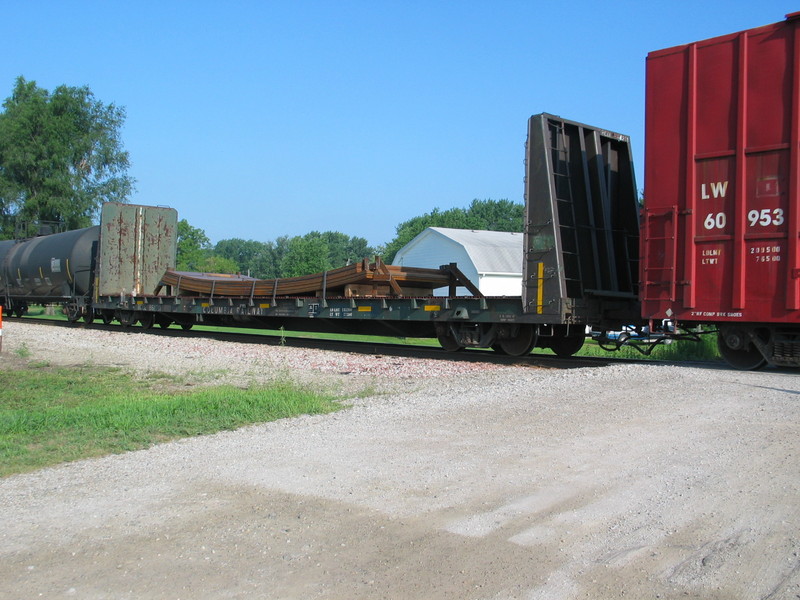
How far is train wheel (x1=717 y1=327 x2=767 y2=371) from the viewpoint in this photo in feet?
35.8

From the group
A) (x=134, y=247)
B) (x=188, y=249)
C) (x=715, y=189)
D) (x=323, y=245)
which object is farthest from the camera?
(x=323, y=245)

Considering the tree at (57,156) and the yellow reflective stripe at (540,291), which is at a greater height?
the tree at (57,156)

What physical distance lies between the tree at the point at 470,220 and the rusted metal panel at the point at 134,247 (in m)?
77.3

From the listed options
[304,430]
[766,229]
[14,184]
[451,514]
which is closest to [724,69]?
[766,229]

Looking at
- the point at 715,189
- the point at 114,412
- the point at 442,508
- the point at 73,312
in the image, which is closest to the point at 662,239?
the point at 715,189

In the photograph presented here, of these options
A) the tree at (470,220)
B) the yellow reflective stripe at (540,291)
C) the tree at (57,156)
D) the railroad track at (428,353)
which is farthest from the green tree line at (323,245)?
the yellow reflective stripe at (540,291)

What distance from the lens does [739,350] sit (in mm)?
11188

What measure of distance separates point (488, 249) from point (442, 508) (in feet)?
138

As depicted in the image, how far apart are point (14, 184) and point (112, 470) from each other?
5214 cm

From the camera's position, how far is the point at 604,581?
359cm

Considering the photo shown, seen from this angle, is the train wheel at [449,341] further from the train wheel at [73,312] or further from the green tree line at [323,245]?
the green tree line at [323,245]

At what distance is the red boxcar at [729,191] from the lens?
10.0 meters

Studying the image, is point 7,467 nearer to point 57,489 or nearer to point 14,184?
point 57,489

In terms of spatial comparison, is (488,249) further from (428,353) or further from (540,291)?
(540,291)
